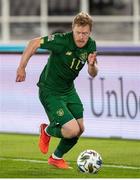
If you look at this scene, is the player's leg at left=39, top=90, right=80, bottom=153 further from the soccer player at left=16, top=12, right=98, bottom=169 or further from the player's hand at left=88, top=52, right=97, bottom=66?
the player's hand at left=88, top=52, right=97, bottom=66

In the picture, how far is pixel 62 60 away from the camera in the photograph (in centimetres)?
1204

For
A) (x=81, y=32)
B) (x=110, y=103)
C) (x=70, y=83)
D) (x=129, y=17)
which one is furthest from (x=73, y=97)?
(x=129, y=17)

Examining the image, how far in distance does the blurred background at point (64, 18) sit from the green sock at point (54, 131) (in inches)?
642

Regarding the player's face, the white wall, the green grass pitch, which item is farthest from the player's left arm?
the white wall

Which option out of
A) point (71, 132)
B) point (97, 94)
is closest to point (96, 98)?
point (97, 94)

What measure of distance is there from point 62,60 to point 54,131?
0.87m

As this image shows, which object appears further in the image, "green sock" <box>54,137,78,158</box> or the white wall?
the white wall

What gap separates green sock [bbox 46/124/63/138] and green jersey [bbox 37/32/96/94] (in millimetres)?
434

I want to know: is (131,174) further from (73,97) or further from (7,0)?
(7,0)

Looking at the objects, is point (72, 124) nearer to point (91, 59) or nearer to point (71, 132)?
point (71, 132)

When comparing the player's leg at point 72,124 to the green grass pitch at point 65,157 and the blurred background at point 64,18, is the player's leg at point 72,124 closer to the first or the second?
the green grass pitch at point 65,157

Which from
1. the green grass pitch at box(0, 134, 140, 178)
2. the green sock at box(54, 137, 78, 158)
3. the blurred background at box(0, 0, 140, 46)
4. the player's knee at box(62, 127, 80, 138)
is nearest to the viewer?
the green grass pitch at box(0, 134, 140, 178)

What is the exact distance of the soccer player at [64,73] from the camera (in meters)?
11.8

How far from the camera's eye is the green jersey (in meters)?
12.0
